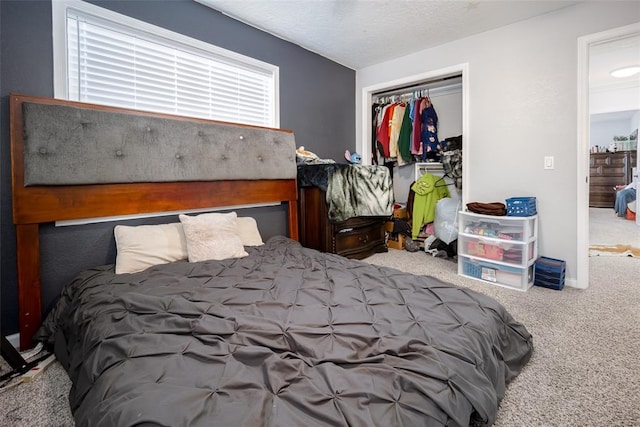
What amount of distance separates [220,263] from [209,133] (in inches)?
42.0

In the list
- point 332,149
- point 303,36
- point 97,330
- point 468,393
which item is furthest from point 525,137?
point 97,330

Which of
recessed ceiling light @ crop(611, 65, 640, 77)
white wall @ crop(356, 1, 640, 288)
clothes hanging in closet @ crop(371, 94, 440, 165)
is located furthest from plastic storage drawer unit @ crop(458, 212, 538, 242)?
recessed ceiling light @ crop(611, 65, 640, 77)

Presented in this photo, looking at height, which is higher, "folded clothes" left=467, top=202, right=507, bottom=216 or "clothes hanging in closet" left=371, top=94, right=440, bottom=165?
"clothes hanging in closet" left=371, top=94, right=440, bottom=165

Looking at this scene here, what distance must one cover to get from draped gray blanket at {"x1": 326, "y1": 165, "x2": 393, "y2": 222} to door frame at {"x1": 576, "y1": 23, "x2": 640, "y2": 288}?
169 centimetres

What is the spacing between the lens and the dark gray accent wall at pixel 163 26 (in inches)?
66.0

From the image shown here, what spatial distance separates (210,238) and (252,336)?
46.5 inches

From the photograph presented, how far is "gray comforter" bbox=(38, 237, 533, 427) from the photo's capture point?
0.75 metres

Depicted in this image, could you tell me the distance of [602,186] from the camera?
7.78 m

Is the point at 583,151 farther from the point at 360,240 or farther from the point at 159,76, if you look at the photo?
the point at 159,76

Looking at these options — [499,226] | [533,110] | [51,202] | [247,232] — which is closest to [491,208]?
[499,226]

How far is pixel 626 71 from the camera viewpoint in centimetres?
451

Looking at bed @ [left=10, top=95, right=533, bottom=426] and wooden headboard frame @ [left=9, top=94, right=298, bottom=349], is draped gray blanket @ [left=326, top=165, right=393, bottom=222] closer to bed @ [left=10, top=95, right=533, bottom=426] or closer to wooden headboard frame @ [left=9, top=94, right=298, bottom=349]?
bed @ [left=10, top=95, right=533, bottom=426]

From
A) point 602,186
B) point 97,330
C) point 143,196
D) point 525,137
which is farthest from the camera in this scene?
point 602,186

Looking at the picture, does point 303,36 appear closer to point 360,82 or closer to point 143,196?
point 360,82
